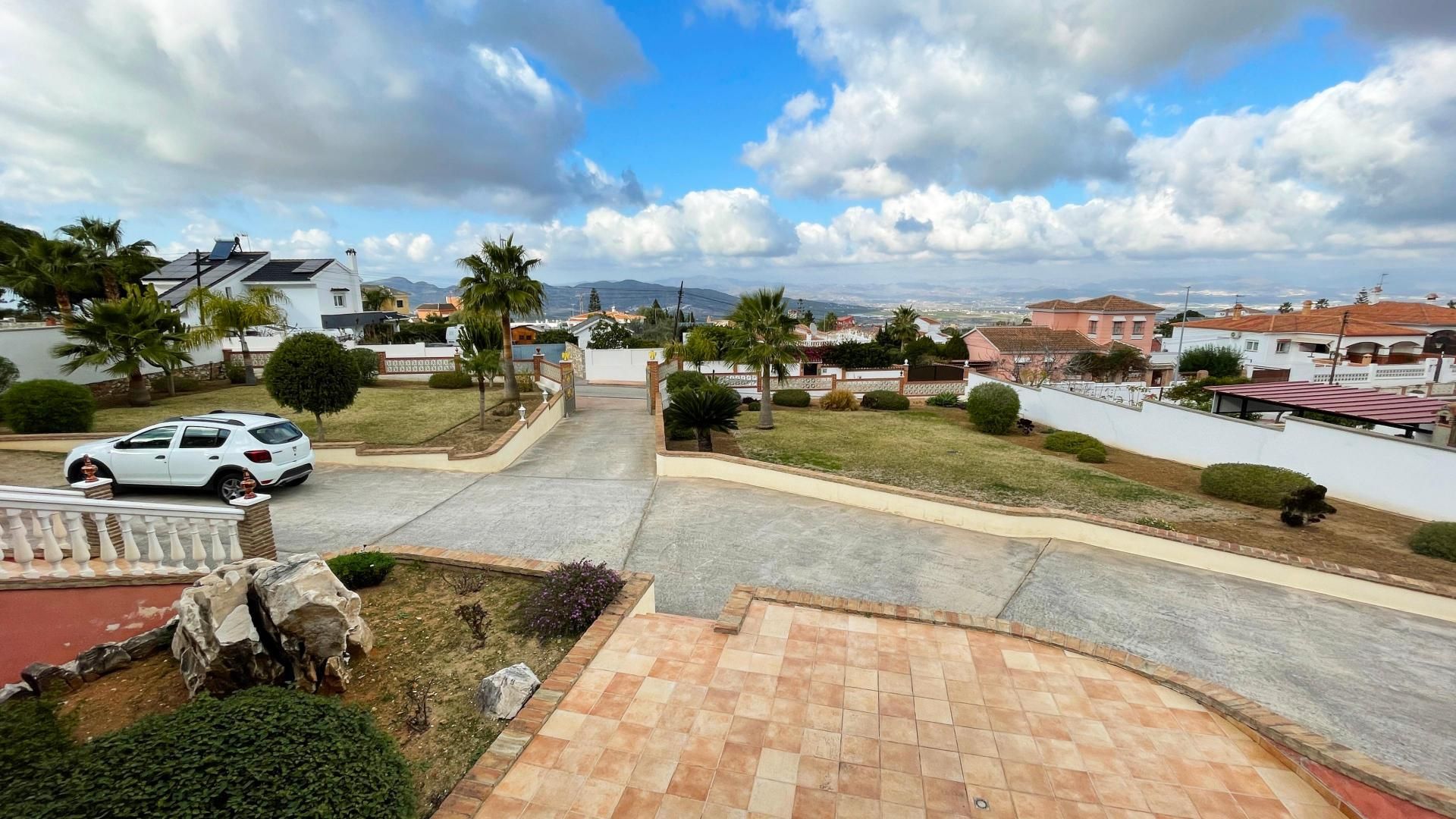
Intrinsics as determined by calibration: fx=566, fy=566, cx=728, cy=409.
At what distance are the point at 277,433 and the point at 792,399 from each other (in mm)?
21963

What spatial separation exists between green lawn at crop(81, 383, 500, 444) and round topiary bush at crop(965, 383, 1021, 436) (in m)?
20.3

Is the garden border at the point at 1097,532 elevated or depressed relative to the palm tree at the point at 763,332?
depressed

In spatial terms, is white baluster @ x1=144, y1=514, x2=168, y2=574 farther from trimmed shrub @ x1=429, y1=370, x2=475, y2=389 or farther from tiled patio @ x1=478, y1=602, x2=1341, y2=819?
trimmed shrub @ x1=429, y1=370, x2=475, y2=389

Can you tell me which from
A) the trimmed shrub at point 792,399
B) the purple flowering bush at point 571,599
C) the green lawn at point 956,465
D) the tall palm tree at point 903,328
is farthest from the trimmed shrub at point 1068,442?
the tall palm tree at point 903,328

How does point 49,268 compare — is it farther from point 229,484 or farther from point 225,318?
point 229,484

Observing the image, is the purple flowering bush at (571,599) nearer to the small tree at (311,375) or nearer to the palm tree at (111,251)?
the small tree at (311,375)

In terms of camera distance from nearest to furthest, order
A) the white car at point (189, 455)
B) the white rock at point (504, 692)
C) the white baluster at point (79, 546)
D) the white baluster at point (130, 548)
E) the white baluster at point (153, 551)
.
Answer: the white rock at point (504, 692) → the white baluster at point (79, 546) → the white baluster at point (130, 548) → the white baluster at point (153, 551) → the white car at point (189, 455)

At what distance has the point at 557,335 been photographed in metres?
54.7

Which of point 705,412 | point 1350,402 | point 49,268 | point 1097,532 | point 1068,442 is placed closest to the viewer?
point 1097,532

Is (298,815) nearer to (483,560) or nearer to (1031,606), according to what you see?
(483,560)

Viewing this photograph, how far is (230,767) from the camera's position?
2.65 m

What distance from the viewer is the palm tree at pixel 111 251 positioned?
952 inches

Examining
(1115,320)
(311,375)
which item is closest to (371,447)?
(311,375)

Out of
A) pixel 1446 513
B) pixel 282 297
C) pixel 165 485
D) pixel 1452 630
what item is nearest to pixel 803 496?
pixel 1452 630
